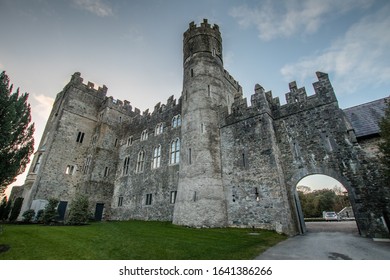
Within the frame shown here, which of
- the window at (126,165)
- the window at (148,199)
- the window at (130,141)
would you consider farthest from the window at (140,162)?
the window at (148,199)

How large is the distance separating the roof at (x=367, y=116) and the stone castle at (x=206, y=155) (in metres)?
1.30

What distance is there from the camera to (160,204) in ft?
65.3

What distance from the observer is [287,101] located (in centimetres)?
1578

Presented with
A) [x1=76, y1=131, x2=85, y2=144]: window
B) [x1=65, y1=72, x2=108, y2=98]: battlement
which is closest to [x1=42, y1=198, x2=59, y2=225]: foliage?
[x1=76, y1=131, x2=85, y2=144]: window

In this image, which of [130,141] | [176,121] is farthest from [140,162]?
[176,121]

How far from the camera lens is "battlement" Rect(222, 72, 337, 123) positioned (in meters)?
14.1

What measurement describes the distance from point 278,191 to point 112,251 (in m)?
10.5

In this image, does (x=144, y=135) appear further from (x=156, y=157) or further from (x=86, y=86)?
(x=86, y=86)

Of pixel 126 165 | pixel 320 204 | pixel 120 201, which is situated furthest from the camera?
pixel 320 204

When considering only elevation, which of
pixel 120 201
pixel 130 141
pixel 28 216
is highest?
pixel 130 141

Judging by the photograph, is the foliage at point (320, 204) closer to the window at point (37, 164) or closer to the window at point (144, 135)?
the window at point (144, 135)

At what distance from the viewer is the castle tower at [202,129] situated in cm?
1516

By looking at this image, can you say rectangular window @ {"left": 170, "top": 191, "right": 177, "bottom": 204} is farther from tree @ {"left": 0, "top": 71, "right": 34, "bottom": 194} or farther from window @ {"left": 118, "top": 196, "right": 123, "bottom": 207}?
tree @ {"left": 0, "top": 71, "right": 34, "bottom": 194}

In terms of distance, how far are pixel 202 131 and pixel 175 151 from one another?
4785 mm
